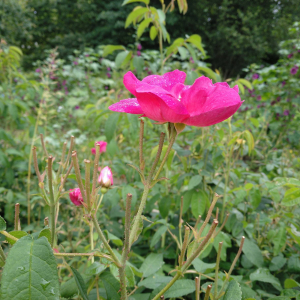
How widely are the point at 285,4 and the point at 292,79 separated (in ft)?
36.5

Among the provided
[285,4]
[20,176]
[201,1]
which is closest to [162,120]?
[20,176]

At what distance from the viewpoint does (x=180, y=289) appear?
1.74 feet

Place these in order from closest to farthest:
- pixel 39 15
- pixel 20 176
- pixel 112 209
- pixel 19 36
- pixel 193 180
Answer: pixel 193 180, pixel 112 209, pixel 20 176, pixel 19 36, pixel 39 15

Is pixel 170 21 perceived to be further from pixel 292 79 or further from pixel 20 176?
pixel 20 176

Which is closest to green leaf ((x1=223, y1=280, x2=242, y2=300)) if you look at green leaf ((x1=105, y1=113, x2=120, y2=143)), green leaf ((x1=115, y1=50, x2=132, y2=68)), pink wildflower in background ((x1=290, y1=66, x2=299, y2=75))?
green leaf ((x1=105, y1=113, x2=120, y2=143))

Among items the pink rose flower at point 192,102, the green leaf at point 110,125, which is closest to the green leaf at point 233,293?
the pink rose flower at point 192,102

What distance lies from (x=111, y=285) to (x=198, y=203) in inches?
18.6

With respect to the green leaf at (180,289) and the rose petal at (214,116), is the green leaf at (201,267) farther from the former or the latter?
the rose petal at (214,116)

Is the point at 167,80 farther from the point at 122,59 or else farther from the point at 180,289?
the point at 122,59

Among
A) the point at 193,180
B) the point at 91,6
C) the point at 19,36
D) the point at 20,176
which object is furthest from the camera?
the point at 91,6

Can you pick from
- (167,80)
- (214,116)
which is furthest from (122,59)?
(214,116)

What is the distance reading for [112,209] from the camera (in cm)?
118

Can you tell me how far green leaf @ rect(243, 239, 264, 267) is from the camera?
30.4 inches

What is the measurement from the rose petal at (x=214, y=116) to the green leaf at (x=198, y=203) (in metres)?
0.58
